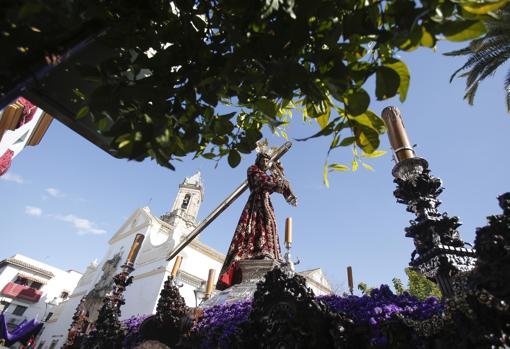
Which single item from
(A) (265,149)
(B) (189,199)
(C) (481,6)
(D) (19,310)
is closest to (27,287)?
(D) (19,310)

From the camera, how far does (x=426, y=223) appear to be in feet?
7.83

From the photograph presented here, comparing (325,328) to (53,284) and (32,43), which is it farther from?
(53,284)

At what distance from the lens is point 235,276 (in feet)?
16.1

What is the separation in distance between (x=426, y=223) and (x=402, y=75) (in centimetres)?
160

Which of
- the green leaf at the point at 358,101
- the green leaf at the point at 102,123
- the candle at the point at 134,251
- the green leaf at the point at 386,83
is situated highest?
the candle at the point at 134,251

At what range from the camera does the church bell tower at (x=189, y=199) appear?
3706 cm

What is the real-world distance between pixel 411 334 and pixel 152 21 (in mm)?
2442

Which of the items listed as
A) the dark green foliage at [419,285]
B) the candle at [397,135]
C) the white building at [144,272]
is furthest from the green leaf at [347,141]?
the dark green foliage at [419,285]

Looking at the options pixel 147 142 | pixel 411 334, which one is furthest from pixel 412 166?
pixel 147 142

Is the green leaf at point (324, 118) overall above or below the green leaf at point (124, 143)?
above

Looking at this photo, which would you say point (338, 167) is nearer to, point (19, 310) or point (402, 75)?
point (402, 75)

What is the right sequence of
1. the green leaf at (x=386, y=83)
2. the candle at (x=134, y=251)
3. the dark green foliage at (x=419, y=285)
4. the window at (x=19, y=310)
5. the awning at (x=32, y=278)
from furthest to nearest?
the awning at (x=32, y=278), the window at (x=19, y=310), the dark green foliage at (x=419, y=285), the candle at (x=134, y=251), the green leaf at (x=386, y=83)

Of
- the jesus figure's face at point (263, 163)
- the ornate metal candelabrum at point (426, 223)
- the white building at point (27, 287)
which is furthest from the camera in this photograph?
the white building at point (27, 287)

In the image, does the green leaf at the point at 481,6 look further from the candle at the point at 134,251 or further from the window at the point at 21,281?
the window at the point at 21,281
